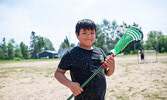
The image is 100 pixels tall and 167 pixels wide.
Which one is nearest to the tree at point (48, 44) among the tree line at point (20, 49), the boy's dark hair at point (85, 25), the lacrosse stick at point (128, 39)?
the tree line at point (20, 49)

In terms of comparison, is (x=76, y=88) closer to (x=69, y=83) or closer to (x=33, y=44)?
(x=69, y=83)

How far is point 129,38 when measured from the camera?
5.34ft

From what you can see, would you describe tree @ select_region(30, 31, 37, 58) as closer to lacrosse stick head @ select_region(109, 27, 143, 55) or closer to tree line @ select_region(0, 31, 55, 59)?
tree line @ select_region(0, 31, 55, 59)

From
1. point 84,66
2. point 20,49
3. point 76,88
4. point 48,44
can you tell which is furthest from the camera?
point 48,44

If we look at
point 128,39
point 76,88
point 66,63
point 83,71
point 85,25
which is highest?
point 85,25

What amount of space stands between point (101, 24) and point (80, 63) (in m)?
62.8

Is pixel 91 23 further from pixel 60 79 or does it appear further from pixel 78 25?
pixel 60 79

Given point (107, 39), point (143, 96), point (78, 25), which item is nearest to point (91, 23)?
point (78, 25)

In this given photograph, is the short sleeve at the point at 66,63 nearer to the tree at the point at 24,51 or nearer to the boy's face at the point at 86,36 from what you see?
the boy's face at the point at 86,36

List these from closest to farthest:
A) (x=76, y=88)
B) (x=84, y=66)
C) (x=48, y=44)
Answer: (x=76, y=88), (x=84, y=66), (x=48, y=44)

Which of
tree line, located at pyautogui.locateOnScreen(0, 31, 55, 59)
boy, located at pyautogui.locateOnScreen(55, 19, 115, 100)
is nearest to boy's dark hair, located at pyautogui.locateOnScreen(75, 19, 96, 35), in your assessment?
boy, located at pyautogui.locateOnScreen(55, 19, 115, 100)

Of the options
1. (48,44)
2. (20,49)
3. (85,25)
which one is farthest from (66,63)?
(48,44)

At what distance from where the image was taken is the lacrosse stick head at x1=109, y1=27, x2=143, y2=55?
5.09ft

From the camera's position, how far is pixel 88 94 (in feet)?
5.22
